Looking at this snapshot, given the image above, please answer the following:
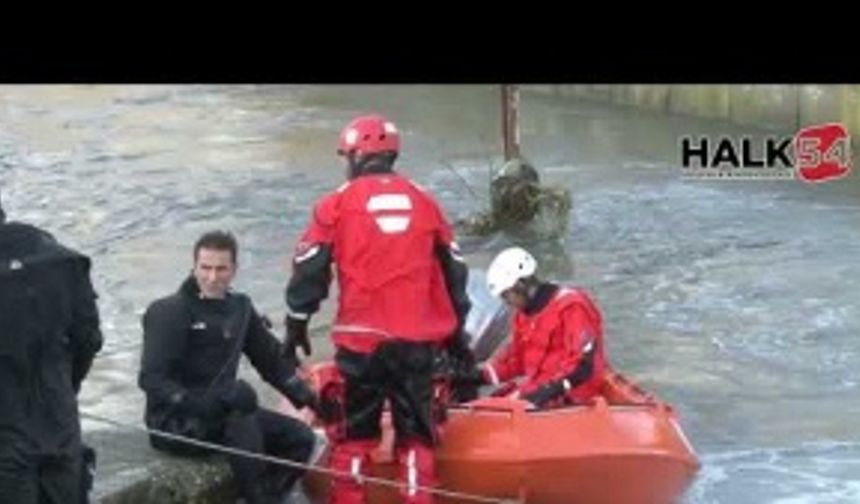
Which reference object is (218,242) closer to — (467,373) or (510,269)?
(510,269)

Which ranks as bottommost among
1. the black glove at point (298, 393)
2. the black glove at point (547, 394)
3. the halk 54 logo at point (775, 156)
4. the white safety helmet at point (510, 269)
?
the halk 54 logo at point (775, 156)

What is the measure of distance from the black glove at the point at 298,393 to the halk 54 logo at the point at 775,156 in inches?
510

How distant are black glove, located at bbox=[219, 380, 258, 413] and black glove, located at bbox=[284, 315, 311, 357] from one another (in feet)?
0.89

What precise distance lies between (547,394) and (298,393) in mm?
1153

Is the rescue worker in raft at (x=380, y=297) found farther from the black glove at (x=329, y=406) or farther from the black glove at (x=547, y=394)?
the black glove at (x=547, y=394)

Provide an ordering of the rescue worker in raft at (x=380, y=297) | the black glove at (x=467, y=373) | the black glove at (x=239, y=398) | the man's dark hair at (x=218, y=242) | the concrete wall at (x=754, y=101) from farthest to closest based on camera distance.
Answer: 1. the concrete wall at (x=754, y=101)
2. the black glove at (x=467, y=373)
3. the rescue worker in raft at (x=380, y=297)
4. the black glove at (x=239, y=398)
5. the man's dark hair at (x=218, y=242)

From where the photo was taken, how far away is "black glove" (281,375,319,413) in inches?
291

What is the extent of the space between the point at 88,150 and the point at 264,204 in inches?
209

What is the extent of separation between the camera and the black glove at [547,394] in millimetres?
7746

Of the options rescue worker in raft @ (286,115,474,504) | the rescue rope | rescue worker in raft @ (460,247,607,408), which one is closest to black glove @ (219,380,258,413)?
the rescue rope

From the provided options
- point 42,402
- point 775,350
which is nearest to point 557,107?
point 775,350

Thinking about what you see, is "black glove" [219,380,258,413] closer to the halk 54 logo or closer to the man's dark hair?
the man's dark hair

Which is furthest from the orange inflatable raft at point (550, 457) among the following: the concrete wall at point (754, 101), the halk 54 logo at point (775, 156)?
the concrete wall at point (754, 101)

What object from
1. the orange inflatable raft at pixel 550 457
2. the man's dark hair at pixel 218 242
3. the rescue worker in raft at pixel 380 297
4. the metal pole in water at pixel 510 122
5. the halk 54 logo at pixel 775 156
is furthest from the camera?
the halk 54 logo at pixel 775 156
